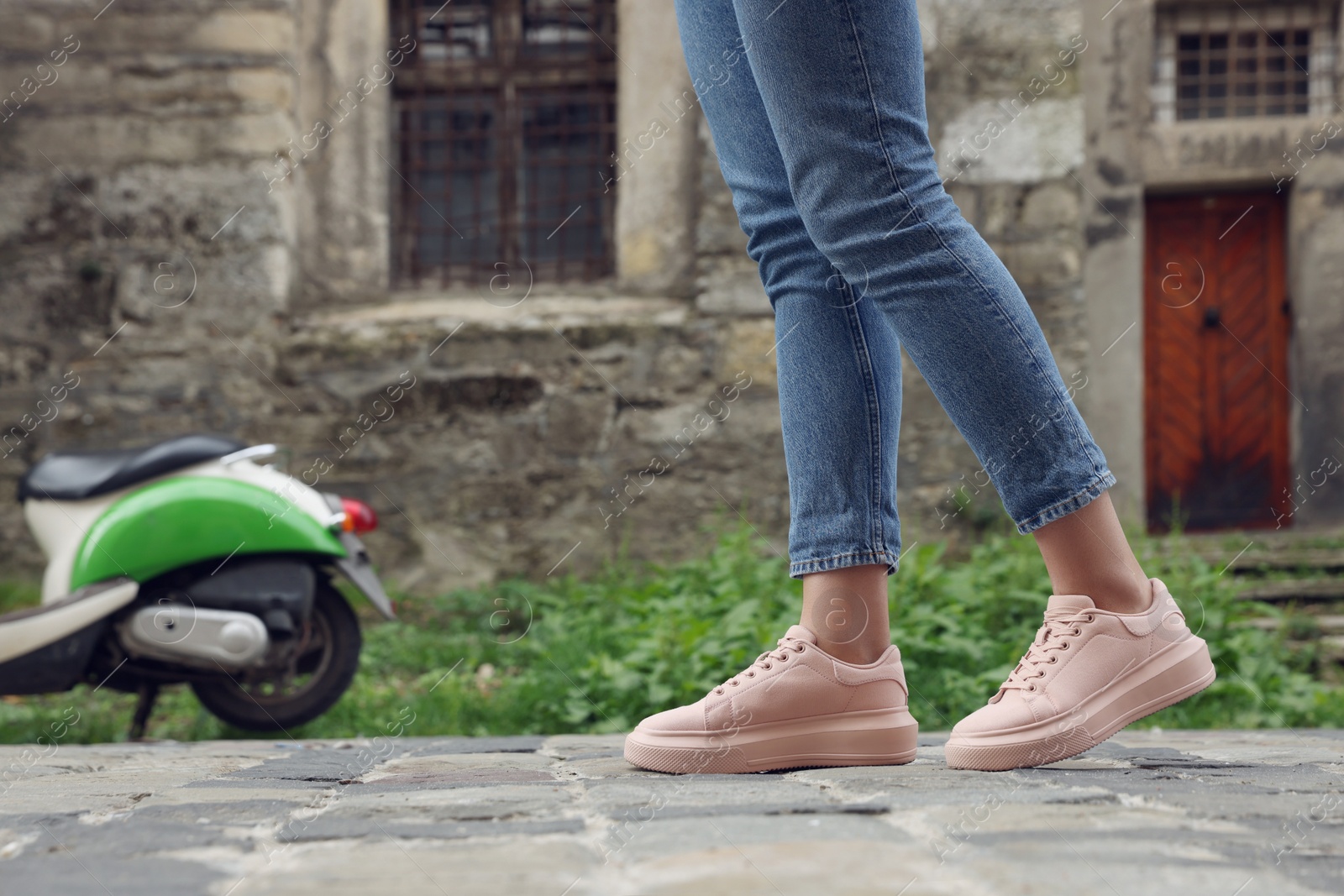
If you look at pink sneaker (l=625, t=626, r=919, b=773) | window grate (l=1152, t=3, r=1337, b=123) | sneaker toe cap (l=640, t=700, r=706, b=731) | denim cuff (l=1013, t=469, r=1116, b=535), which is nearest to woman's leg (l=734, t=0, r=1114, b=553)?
denim cuff (l=1013, t=469, r=1116, b=535)

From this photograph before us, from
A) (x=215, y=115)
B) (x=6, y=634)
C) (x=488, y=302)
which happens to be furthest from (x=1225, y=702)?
(x=215, y=115)

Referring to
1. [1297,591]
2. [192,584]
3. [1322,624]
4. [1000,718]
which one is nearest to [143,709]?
[192,584]

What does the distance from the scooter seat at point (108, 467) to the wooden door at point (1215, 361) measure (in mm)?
4534

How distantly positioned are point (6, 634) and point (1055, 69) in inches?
173

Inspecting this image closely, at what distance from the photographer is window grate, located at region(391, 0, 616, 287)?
5223mm

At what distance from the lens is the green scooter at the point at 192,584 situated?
8.88 feet

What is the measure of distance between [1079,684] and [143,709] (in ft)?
8.03

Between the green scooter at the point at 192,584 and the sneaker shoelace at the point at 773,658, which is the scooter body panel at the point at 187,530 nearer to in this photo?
the green scooter at the point at 192,584

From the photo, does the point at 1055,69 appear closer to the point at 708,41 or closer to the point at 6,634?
the point at 708,41

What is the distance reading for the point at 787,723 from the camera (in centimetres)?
136

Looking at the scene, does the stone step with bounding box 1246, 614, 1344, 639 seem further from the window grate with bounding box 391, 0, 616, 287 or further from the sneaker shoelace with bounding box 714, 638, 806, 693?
the window grate with bounding box 391, 0, 616, 287

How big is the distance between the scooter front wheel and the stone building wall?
66.6 inches

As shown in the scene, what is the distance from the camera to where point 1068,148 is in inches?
188

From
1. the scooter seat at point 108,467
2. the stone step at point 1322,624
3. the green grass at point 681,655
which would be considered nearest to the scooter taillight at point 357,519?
the scooter seat at point 108,467
